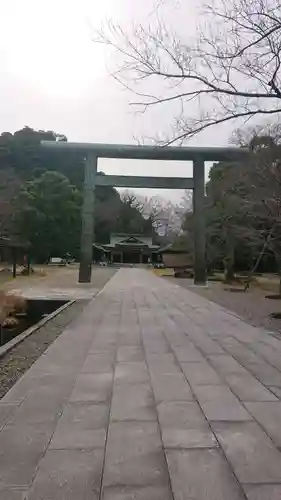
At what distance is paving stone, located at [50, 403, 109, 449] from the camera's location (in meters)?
2.71

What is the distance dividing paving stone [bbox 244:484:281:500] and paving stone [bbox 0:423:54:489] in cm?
101

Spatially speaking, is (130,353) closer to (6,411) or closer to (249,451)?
(6,411)

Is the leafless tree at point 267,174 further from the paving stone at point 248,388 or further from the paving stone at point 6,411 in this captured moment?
the paving stone at point 6,411

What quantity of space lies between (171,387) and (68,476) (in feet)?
5.83

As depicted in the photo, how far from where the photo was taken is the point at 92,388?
3902 mm

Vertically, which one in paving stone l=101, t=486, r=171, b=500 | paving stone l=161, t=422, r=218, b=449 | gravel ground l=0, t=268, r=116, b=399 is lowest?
gravel ground l=0, t=268, r=116, b=399

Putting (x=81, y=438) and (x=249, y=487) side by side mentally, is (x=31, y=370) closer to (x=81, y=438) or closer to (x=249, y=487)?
(x=81, y=438)

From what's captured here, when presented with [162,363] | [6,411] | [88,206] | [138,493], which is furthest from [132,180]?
[138,493]

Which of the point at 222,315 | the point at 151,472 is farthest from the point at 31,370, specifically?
the point at 222,315

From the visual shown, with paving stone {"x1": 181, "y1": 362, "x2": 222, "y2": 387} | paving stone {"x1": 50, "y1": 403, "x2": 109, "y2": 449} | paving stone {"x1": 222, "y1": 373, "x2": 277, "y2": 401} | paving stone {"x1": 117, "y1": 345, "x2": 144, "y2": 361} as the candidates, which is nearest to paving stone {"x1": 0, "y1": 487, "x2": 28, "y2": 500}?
paving stone {"x1": 50, "y1": 403, "x2": 109, "y2": 449}

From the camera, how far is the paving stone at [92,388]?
143 inches

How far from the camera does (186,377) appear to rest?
4.30 metres

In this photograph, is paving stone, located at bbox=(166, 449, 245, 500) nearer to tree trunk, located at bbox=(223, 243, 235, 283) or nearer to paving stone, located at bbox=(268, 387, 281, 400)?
paving stone, located at bbox=(268, 387, 281, 400)

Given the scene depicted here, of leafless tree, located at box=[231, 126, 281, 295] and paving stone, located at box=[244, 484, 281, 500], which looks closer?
paving stone, located at box=[244, 484, 281, 500]
